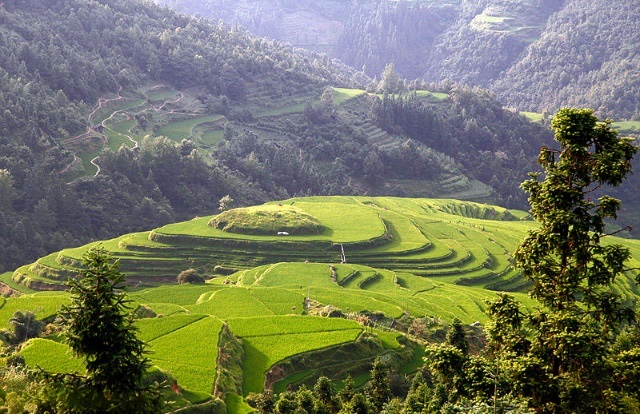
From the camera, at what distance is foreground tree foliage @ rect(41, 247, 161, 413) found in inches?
535

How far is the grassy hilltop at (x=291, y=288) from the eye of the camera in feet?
111

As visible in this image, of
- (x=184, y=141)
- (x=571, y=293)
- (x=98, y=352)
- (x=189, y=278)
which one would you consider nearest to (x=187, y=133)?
(x=184, y=141)

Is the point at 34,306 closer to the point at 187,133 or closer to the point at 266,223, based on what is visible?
the point at 266,223

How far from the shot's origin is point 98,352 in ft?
45.0

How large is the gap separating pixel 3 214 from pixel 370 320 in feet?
168

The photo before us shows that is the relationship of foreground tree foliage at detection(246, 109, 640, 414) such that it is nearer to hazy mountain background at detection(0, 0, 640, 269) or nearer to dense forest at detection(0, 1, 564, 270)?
dense forest at detection(0, 1, 564, 270)

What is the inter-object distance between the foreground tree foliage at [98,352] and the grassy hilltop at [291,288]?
770 centimetres

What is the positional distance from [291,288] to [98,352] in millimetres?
37039

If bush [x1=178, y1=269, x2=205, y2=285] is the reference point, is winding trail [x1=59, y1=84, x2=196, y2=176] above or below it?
above

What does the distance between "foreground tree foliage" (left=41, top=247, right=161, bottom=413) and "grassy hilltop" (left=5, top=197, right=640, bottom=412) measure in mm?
7697

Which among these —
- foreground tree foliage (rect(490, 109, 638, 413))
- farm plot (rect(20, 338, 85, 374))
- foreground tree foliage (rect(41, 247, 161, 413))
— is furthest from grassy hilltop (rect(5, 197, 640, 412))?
foreground tree foliage (rect(490, 109, 638, 413))

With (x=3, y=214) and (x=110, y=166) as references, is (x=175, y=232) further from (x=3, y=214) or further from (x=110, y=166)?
(x=110, y=166)

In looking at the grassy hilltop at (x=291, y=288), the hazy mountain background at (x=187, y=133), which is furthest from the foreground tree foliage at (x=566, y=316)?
the hazy mountain background at (x=187, y=133)

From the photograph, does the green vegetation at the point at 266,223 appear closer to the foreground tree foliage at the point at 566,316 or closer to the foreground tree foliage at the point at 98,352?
the foreground tree foliage at the point at 566,316
